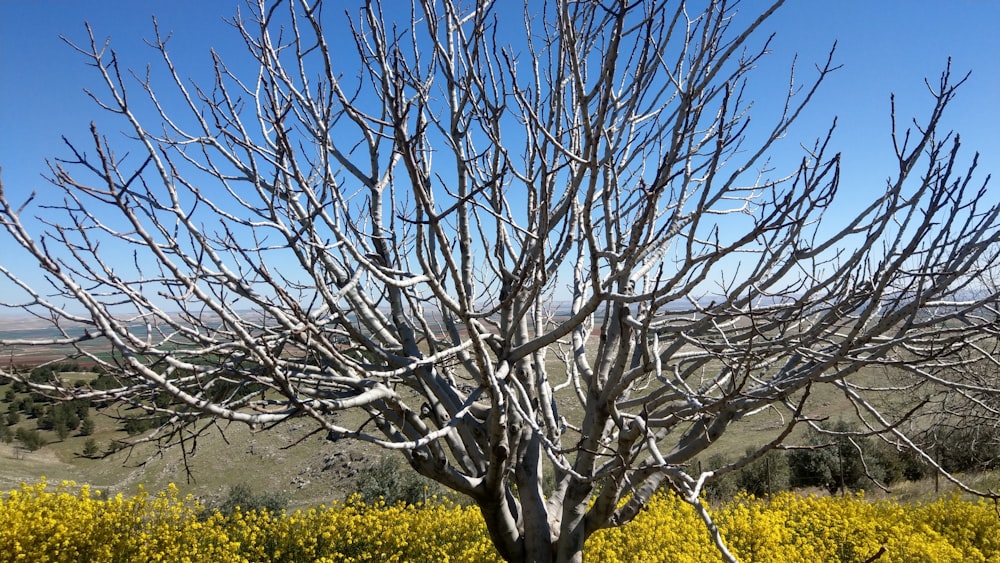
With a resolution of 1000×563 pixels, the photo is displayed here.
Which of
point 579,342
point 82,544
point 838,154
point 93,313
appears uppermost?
point 838,154

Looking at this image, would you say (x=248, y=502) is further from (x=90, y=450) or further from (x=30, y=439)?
(x=30, y=439)

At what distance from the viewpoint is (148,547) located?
508 cm

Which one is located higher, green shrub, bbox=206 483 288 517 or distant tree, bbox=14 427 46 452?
distant tree, bbox=14 427 46 452

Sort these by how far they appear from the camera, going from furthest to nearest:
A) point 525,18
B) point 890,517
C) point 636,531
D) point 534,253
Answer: point 890,517 < point 636,531 < point 525,18 < point 534,253

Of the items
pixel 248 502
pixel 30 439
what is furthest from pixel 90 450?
pixel 30 439

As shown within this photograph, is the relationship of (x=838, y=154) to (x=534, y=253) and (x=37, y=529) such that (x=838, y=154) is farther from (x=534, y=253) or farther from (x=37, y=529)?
(x=37, y=529)

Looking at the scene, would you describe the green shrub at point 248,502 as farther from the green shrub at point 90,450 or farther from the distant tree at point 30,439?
the distant tree at point 30,439

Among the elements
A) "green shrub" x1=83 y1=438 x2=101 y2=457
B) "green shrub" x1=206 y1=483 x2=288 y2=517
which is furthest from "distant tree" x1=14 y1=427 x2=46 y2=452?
"green shrub" x1=206 y1=483 x2=288 y2=517

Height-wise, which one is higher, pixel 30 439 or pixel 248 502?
pixel 30 439

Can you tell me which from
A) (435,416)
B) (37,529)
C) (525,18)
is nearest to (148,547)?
(37,529)

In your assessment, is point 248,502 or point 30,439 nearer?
point 248,502

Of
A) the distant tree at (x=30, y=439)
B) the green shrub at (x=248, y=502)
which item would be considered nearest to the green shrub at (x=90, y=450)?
the green shrub at (x=248, y=502)

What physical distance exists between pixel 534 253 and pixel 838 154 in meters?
1.15

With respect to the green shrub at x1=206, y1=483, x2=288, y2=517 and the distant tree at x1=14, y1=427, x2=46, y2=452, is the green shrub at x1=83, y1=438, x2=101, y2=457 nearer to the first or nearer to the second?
the green shrub at x1=206, y1=483, x2=288, y2=517
